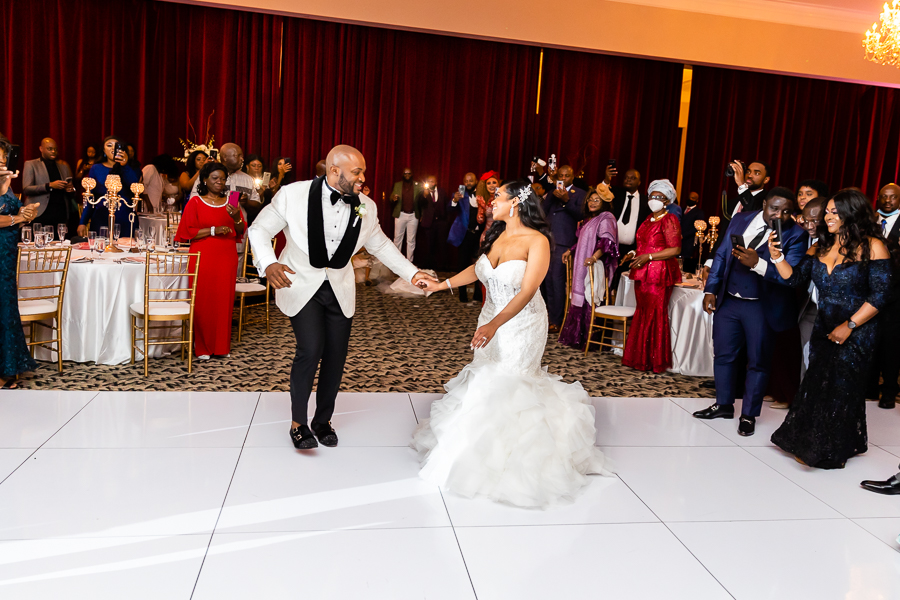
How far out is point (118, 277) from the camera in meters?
5.39

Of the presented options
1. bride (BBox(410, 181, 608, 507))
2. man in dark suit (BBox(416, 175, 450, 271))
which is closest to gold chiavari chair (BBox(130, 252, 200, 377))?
bride (BBox(410, 181, 608, 507))

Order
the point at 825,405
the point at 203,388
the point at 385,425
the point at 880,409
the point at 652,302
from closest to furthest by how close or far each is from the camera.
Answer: the point at 825,405
the point at 385,425
the point at 203,388
the point at 880,409
the point at 652,302

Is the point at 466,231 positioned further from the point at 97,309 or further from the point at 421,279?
the point at 421,279

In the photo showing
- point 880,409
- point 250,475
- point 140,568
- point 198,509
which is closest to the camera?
point 140,568

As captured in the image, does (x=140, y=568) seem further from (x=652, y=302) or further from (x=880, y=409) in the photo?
(x=880, y=409)

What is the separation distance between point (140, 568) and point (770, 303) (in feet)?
12.9

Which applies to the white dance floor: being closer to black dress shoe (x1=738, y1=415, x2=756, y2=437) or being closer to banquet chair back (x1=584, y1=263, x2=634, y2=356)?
black dress shoe (x1=738, y1=415, x2=756, y2=437)

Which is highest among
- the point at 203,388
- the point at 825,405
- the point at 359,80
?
the point at 359,80

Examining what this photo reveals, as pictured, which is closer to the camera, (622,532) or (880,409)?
(622,532)

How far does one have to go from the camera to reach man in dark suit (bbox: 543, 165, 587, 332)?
758cm

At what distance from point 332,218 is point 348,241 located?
0.48ft

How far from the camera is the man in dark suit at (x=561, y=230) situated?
7578 mm

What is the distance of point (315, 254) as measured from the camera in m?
3.53

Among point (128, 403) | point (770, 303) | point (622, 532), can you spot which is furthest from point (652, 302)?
point (128, 403)
